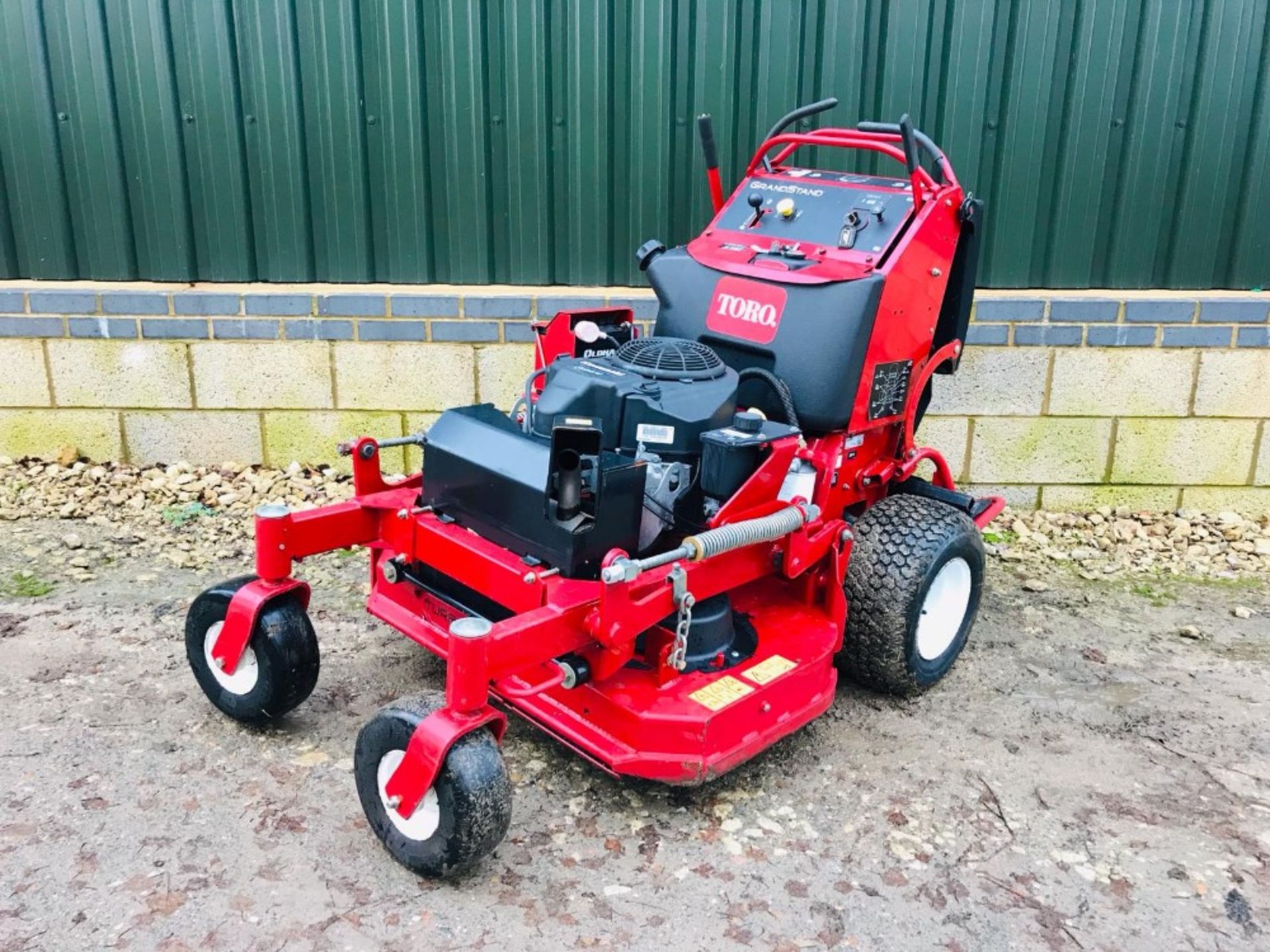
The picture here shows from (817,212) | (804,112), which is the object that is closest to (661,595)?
(817,212)

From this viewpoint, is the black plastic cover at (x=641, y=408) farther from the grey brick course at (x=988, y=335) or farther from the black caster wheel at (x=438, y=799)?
the grey brick course at (x=988, y=335)

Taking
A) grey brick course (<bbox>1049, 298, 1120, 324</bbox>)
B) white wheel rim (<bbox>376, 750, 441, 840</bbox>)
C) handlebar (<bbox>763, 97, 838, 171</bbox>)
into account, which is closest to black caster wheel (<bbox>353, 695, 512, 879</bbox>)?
white wheel rim (<bbox>376, 750, 441, 840</bbox>)

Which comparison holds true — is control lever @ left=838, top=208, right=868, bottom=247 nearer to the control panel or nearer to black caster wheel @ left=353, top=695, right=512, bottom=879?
the control panel

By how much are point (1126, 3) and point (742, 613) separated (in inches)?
139

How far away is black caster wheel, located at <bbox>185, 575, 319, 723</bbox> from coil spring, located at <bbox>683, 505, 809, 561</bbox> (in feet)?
4.15

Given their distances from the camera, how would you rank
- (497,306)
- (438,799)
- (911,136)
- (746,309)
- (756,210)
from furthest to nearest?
(497,306) → (756,210) → (746,309) → (911,136) → (438,799)

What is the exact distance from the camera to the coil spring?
2.98 m

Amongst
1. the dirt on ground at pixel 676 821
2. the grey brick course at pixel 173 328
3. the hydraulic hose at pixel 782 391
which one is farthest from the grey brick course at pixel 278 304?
the hydraulic hose at pixel 782 391

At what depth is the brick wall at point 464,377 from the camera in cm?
535

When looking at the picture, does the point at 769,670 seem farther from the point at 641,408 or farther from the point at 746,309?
the point at 746,309

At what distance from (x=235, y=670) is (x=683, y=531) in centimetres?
146

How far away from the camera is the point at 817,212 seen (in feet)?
12.9

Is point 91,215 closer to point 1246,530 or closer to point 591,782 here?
point 591,782

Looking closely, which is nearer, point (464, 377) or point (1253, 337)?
point (1253, 337)
